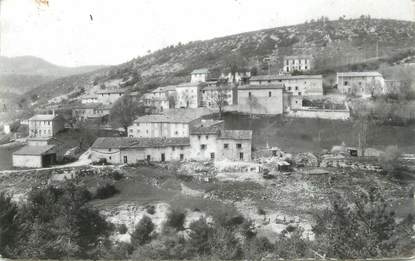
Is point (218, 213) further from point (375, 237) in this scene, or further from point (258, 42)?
point (258, 42)

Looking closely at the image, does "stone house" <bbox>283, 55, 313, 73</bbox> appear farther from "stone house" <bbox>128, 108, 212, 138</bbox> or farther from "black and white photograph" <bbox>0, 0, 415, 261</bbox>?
"stone house" <bbox>128, 108, 212, 138</bbox>

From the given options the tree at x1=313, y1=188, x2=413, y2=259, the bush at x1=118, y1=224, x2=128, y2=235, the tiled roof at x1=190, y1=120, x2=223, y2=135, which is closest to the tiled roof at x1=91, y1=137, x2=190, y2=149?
the tiled roof at x1=190, y1=120, x2=223, y2=135

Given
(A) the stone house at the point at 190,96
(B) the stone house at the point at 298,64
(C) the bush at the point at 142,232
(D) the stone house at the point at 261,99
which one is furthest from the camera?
(B) the stone house at the point at 298,64


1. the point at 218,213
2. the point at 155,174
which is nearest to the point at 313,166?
the point at 218,213

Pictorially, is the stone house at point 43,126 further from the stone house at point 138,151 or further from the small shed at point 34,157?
the stone house at point 138,151

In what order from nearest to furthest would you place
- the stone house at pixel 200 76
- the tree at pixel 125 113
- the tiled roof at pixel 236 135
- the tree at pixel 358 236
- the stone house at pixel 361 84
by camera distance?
the tree at pixel 358 236 → the tiled roof at pixel 236 135 → the tree at pixel 125 113 → the stone house at pixel 361 84 → the stone house at pixel 200 76

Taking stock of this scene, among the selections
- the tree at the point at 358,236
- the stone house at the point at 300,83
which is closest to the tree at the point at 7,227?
the tree at the point at 358,236

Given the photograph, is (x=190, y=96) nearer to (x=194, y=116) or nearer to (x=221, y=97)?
(x=221, y=97)
